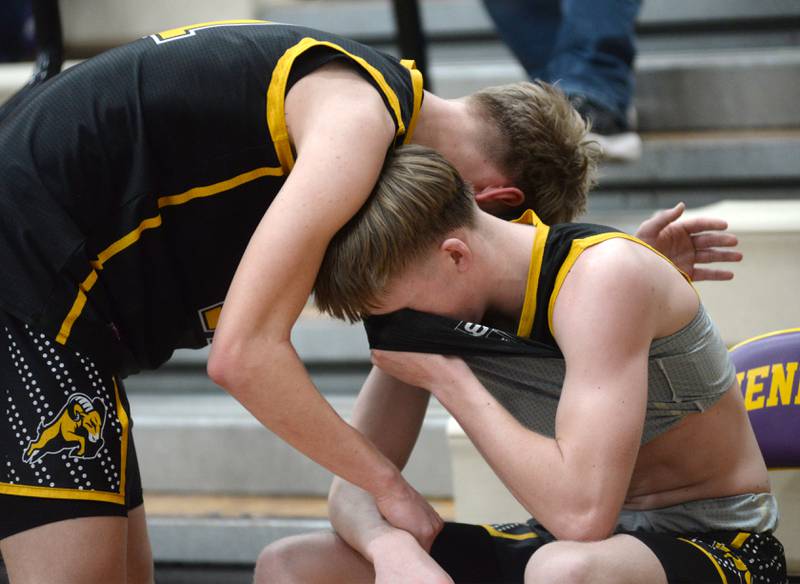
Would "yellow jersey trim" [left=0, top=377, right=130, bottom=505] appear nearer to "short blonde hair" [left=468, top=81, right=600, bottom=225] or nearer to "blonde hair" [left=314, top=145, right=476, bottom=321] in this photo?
"blonde hair" [left=314, top=145, right=476, bottom=321]

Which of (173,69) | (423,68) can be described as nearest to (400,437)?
(173,69)

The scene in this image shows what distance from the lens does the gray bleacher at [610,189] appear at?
2.42m

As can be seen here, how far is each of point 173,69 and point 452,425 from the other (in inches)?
34.6

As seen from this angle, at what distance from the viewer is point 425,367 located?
52.2 inches

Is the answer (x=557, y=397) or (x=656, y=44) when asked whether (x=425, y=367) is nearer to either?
(x=557, y=397)

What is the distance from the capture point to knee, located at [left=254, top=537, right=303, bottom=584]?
4.73ft

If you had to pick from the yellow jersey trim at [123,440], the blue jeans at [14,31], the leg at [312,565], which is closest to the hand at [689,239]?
the leg at [312,565]

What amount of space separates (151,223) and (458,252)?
37 cm

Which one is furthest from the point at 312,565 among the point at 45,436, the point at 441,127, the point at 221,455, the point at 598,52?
the point at 598,52

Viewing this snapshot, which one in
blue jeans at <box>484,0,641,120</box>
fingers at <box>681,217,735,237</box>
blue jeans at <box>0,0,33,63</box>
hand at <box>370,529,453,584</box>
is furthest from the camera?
blue jeans at <box>0,0,33,63</box>

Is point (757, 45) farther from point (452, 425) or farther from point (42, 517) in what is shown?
point (42, 517)

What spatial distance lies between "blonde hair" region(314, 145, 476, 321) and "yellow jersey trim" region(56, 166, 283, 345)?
0.14 meters

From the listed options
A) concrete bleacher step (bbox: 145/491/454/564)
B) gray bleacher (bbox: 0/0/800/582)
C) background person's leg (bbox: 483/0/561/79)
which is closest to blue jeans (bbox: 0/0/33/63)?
gray bleacher (bbox: 0/0/800/582)

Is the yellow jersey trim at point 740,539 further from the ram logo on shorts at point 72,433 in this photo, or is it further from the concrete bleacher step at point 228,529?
the concrete bleacher step at point 228,529
